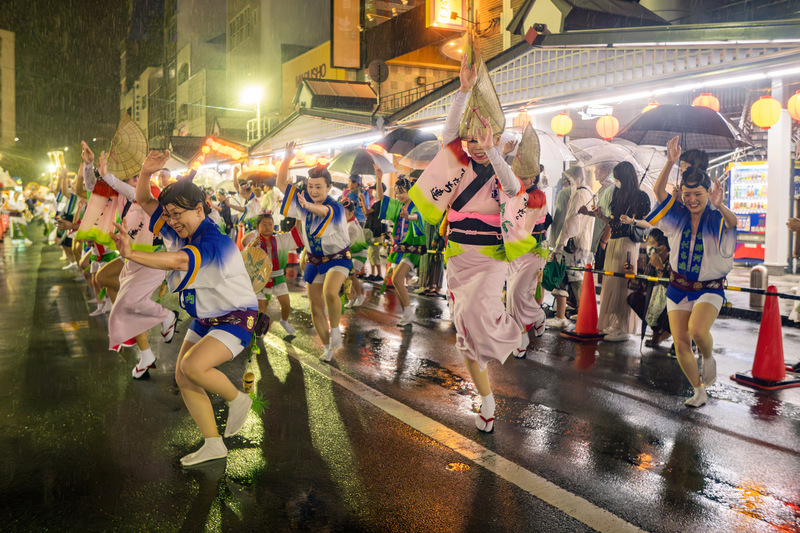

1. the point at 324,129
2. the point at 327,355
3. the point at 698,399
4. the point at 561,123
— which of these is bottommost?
the point at 698,399

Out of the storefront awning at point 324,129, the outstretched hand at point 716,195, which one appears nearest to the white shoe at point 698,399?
the outstretched hand at point 716,195

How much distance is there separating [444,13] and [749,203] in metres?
11.2

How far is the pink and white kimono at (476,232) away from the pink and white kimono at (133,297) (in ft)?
9.60

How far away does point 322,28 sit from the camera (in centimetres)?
4278

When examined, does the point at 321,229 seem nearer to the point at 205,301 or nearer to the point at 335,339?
the point at 335,339

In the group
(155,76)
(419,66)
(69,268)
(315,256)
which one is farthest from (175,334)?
(155,76)

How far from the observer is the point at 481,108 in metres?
4.67

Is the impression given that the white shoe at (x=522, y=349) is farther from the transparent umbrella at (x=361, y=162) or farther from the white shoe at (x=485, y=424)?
the transparent umbrella at (x=361, y=162)

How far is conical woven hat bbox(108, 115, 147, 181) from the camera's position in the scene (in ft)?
20.7

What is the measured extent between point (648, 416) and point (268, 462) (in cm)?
325

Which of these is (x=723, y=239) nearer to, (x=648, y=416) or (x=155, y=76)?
(x=648, y=416)

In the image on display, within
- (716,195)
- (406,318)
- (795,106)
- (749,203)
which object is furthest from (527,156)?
(749,203)

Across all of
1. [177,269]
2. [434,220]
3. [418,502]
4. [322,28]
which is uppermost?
[322,28]

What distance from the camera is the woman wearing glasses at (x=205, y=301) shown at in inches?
163
